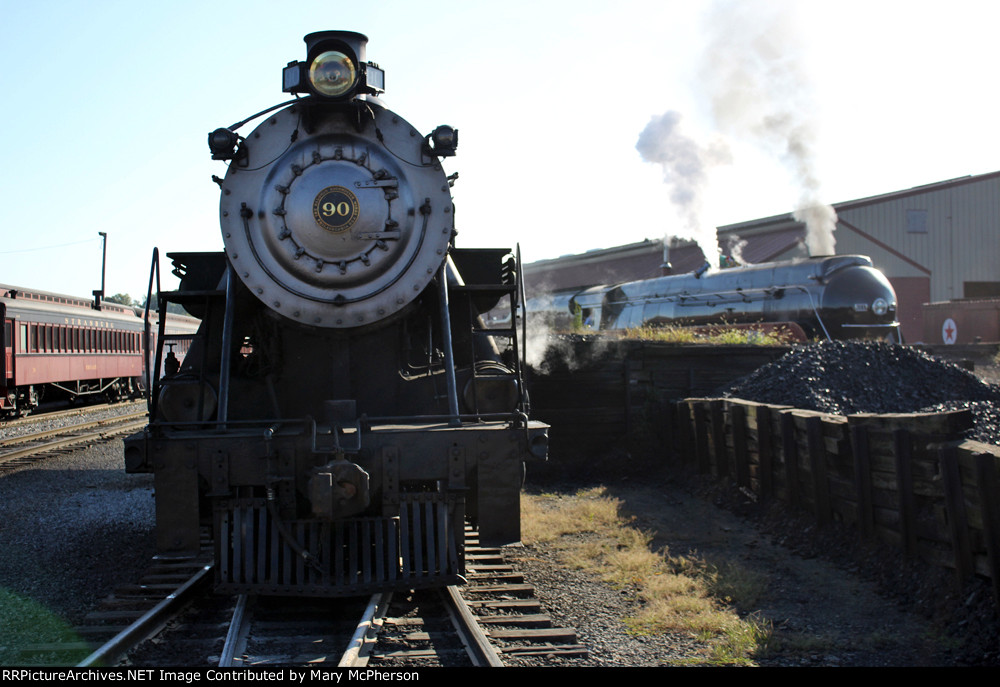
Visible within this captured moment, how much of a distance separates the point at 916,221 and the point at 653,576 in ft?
97.7

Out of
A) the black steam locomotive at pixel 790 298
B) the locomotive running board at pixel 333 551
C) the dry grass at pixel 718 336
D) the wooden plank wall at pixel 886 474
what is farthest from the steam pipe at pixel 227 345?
the black steam locomotive at pixel 790 298

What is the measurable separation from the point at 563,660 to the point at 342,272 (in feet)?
8.79

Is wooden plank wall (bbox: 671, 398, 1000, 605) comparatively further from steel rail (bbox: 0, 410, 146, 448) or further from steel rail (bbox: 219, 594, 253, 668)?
steel rail (bbox: 0, 410, 146, 448)

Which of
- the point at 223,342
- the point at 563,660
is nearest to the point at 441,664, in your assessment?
the point at 563,660

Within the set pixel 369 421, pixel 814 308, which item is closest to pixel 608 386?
pixel 369 421

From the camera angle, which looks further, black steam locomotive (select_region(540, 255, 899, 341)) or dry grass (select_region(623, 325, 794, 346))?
black steam locomotive (select_region(540, 255, 899, 341))

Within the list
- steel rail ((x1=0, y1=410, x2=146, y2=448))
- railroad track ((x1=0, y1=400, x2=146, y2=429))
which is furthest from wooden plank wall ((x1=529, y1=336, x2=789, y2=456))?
railroad track ((x1=0, y1=400, x2=146, y2=429))

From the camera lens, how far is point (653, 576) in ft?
18.4

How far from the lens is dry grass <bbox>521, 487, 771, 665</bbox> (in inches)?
177

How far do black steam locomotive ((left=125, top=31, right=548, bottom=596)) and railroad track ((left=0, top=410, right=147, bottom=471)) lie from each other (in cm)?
673

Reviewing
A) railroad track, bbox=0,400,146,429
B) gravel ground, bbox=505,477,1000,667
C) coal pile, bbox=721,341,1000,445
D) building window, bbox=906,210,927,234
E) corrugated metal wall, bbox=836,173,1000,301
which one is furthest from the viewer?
building window, bbox=906,210,927,234

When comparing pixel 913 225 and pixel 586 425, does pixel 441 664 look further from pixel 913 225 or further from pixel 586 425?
pixel 913 225

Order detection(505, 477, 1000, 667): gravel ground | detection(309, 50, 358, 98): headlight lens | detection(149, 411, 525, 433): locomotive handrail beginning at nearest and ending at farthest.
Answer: detection(505, 477, 1000, 667): gravel ground < detection(149, 411, 525, 433): locomotive handrail < detection(309, 50, 358, 98): headlight lens

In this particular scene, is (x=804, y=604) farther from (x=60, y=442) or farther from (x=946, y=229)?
(x=946, y=229)
